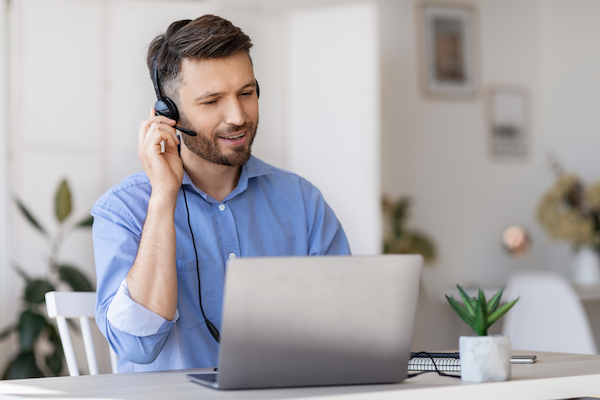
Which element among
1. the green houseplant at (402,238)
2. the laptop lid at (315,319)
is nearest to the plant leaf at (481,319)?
the laptop lid at (315,319)

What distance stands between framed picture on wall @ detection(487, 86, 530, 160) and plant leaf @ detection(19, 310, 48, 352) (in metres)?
2.91

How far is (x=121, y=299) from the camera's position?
3.96ft

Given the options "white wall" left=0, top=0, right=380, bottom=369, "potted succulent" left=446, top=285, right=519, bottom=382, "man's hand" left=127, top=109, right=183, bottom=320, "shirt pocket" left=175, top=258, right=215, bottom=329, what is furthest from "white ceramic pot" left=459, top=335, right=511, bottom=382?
"white wall" left=0, top=0, right=380, bottom=369

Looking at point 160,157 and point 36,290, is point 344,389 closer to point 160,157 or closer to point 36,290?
point 160,157

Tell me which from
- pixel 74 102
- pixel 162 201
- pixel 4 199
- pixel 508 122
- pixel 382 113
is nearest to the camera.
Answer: pixel 162 201

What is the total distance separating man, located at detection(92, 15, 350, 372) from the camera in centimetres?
124

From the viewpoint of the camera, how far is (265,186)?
1665 millimetres

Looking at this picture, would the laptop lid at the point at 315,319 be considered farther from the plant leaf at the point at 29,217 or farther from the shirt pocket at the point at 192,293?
the plant leaf at the point at 29,217

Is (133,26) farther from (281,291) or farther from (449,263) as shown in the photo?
(281,291)

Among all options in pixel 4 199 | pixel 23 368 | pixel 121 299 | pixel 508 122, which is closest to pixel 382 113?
pixel 508 122

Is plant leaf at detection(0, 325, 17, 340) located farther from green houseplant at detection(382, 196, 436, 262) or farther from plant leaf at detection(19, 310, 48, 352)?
green houseplant at detection(382, 196, 436, 262)

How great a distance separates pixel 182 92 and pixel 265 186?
0.32 meters

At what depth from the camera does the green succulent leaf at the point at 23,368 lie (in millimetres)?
2791

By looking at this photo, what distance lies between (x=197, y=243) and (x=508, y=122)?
11.0ft
